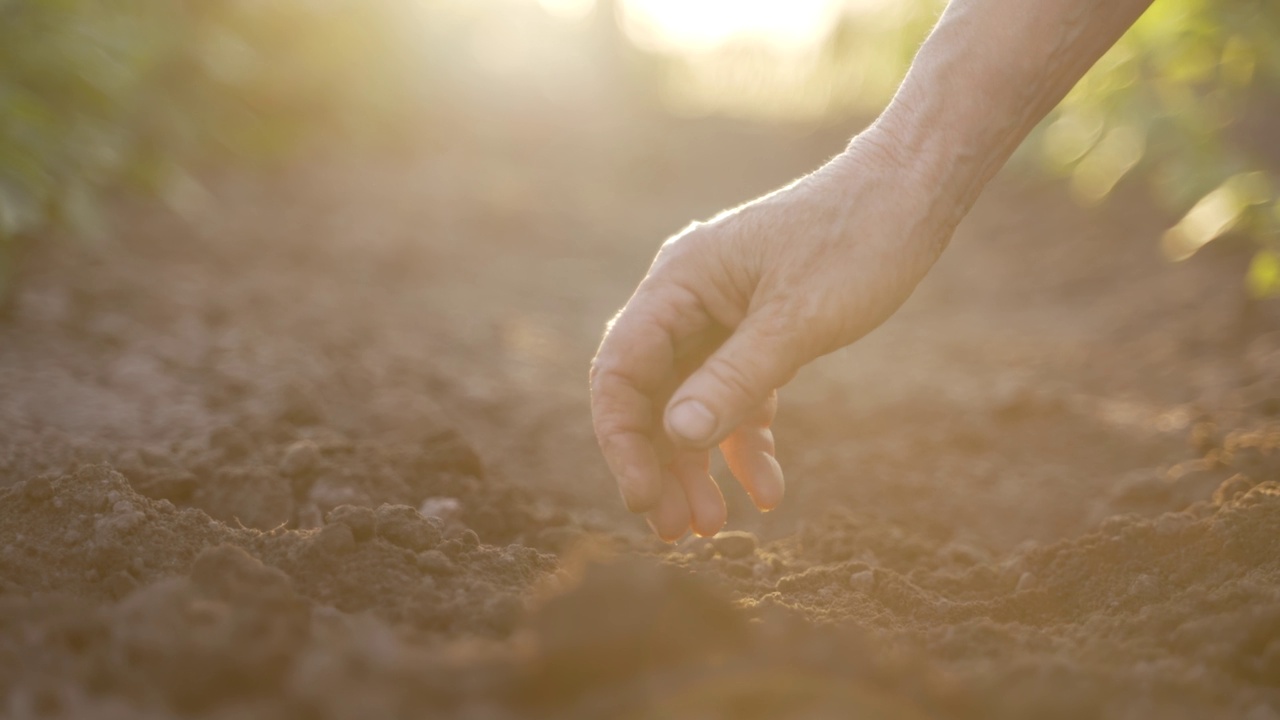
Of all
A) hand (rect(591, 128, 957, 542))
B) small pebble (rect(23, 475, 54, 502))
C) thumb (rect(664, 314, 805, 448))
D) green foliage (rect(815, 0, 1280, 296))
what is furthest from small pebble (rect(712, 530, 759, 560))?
green foliage (rect(815, 0, 1280, 296))

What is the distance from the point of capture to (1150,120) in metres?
5.40

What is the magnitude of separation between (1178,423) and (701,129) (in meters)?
10.9

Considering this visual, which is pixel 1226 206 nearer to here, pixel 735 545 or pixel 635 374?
pixel 735 545

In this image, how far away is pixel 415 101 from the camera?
32.6 ft

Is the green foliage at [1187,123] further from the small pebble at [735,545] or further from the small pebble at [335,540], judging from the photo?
the small pebble at [335,540]

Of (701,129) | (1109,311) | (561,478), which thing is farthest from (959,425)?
(701,129)

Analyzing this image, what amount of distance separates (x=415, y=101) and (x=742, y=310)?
8756 millimetres

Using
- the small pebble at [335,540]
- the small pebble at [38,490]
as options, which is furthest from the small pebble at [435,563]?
→ the small pebble at [38,490]

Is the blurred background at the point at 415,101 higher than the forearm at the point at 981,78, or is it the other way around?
the blurred background at the point at 415,101

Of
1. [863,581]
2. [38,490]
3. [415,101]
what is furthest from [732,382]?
[415,101]

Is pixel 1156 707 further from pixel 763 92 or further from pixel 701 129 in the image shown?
pixel 763 92

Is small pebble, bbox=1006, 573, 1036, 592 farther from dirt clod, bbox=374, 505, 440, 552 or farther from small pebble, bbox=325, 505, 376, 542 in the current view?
small pebble, bbox=325, 505, 376, 542

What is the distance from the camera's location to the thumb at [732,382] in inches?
64.7

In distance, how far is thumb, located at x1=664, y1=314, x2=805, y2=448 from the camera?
1645mm
